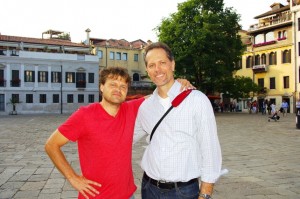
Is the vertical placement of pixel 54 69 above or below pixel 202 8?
below

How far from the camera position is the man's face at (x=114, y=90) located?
2.66 metres

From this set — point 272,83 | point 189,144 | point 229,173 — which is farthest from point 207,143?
point 272,83

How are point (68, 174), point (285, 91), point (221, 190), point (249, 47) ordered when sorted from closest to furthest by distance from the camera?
point (68, 174), point (221, 190), point (285, 91), point (249, 47)

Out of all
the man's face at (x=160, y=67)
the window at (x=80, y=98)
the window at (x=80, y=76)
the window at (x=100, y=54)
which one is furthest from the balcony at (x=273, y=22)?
the man's face at (x=160, y=67)

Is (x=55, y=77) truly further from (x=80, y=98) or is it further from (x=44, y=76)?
(x=80, y=98)

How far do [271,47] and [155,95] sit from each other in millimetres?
45962

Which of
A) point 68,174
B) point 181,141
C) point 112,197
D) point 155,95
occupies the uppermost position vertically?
point 155,95

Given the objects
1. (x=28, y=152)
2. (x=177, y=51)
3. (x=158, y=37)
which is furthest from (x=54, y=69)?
(x=28, y=152)

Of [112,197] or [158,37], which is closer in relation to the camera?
[112,197]

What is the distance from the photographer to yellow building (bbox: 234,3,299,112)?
4269 cm

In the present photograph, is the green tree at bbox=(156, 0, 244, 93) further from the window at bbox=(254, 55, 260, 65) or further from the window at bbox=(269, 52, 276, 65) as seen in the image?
the window at bbox=(254, 55, 260, 65)

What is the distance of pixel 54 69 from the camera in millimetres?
45562

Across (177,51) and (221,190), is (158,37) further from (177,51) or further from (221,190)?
(221,190)

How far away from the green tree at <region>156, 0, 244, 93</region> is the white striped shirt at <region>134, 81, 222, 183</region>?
29793 millimetres
